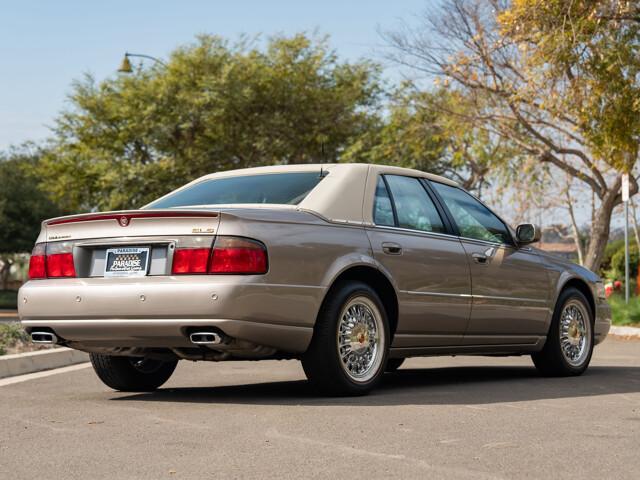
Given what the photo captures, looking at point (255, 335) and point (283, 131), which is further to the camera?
point (283, 131)

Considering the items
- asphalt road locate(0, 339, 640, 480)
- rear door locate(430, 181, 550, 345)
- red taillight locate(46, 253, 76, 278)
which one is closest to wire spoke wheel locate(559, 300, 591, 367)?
rear door locate(430, 181, 550, 345)

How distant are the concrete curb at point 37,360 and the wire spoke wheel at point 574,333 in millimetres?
4967

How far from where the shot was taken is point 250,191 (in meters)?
8.24

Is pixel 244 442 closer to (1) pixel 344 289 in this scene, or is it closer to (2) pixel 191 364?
(1) pixel 344 289

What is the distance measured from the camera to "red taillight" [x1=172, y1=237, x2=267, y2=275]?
23.0ft

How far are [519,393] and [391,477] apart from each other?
356 cm

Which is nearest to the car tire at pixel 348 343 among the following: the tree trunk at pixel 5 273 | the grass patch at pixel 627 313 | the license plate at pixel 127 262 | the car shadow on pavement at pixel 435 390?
the car shadow on pavement at pixel 435 390

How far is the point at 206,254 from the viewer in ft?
23.1

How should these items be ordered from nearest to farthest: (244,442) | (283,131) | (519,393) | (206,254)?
1. (244,442)
2. (206,254)
3. (519,393)
4. (283,131)

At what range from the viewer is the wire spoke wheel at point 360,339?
7660mm

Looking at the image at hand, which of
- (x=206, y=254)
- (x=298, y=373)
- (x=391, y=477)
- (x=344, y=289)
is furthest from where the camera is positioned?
(x=298, y=373)

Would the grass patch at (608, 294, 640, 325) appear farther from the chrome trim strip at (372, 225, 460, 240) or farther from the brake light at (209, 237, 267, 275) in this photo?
the brake light at (209, 237, 267, 275)

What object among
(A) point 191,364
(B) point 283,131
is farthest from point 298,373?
(B) point 283,131

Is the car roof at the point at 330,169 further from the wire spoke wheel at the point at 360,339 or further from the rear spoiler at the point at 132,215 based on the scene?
the rear spoiler at the point at 132,215
